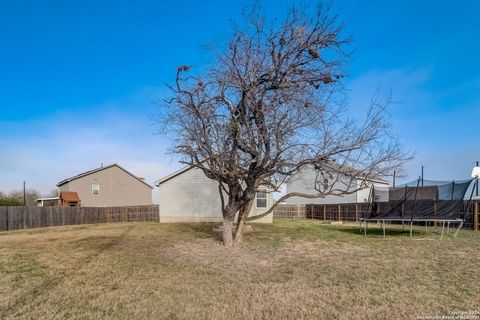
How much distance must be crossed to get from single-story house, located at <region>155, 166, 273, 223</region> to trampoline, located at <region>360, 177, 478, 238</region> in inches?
369

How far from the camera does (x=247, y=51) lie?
8.75 m

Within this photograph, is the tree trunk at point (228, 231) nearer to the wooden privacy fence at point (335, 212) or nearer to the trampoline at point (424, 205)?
the trampoline at point (424, 205)

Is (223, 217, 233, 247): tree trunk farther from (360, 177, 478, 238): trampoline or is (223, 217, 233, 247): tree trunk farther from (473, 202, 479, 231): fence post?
(473, 202, 479, 231): fence post

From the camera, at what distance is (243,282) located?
19.0 ft

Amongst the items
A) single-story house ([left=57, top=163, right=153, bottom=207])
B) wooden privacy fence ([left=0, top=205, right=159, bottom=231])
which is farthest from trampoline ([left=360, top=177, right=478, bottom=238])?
single-story house ([left=57, top=163, right=153, bottom=207])

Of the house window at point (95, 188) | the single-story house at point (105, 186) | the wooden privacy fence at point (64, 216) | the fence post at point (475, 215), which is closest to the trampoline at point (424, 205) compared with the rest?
the fence post at point (475, 215)

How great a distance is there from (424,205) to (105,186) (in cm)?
2997

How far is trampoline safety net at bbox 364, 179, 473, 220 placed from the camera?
12.0 metres

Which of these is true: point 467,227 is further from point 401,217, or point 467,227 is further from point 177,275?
point 177,275

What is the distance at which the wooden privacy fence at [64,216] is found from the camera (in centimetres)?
2109

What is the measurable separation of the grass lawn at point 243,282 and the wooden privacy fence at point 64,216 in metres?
13.9

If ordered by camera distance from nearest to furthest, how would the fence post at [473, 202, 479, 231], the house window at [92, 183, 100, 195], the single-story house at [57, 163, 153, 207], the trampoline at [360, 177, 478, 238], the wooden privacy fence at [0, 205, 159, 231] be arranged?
the trampoline at [360, 177, 478, 238] < the fence post at [473, 202, 479, 231] < the wooden privacy fence at [0, 205, 159, 231] < the single-story house at [57, 163, 153, 207] < the house window at [92, 183, 100, 195]

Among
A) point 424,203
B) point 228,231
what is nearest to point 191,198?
point 228,231

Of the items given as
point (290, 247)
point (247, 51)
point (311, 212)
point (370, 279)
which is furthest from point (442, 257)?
point (311, 212)
